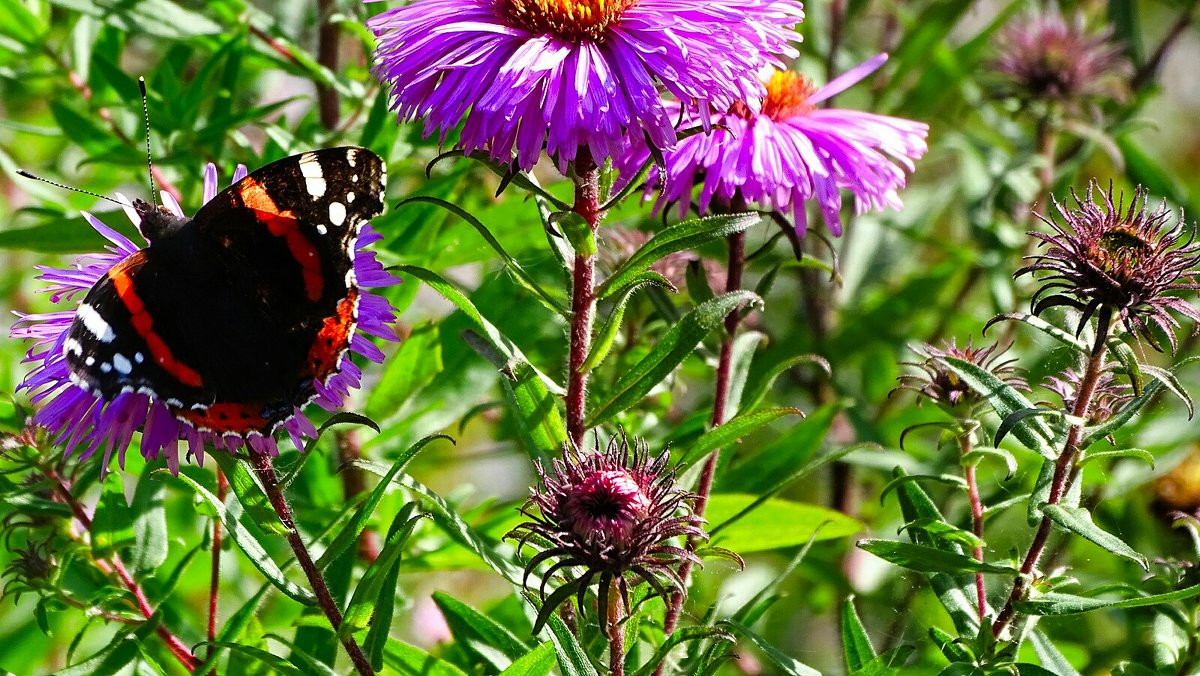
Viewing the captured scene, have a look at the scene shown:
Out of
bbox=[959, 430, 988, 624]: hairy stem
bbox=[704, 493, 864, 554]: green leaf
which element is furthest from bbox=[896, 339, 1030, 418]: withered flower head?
bbox=[704, 493, 864, 554]: green leaf

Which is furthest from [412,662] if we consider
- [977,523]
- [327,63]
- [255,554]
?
[327,63]

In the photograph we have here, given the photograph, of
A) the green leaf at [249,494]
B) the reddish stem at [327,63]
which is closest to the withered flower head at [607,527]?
the green leaf at [249,494]

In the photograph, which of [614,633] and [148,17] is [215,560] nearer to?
[614,633]

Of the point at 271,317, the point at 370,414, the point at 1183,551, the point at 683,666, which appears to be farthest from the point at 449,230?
the point at 1183,551

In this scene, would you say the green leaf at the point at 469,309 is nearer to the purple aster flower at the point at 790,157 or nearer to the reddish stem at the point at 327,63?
the purple aster flower at the point at 790,157

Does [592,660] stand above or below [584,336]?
below

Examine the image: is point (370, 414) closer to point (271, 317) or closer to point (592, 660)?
point (271, 317)
